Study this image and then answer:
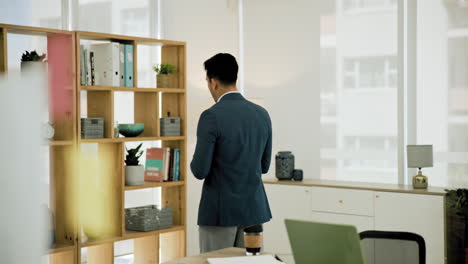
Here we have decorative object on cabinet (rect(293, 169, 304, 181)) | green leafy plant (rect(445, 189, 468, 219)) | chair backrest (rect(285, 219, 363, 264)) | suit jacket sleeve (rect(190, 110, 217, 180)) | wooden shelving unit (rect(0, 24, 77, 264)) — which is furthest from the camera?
decorative object on cabinet (rect(293, 169, 304, 181))

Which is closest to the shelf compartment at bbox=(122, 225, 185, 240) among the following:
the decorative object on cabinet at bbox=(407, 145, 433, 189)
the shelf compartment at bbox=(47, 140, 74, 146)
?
the shelf compartment at bbox=(47, 140, 74, 146)

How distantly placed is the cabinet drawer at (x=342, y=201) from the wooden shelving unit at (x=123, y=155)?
120cm

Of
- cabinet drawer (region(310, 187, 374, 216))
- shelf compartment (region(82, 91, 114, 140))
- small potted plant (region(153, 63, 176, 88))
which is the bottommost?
cabinet drawer (region(310, 187, 374, 216))

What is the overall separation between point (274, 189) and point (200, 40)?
192 centimetres

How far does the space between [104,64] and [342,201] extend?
2309 mm

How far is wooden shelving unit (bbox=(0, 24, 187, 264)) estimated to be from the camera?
4.36 metres

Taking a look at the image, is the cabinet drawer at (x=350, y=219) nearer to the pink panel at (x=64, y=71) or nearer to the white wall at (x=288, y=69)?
the white wall at (x=288, y=69)

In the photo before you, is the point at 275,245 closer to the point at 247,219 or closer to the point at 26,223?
the point at 247,219

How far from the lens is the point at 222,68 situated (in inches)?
119

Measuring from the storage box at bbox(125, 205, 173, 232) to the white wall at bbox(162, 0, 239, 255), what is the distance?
1.54 m

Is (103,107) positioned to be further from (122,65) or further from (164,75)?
(164,75)

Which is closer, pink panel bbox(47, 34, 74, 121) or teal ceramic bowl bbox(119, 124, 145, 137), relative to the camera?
pink panel bbox(47, 34, 74, 121)

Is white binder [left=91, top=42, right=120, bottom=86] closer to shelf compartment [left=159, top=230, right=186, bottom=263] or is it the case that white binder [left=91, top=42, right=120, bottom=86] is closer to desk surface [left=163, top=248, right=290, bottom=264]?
shelf compartment [left=159, top=230, right=186, bottom=263]

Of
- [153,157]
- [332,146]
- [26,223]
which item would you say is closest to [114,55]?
[153,157]
